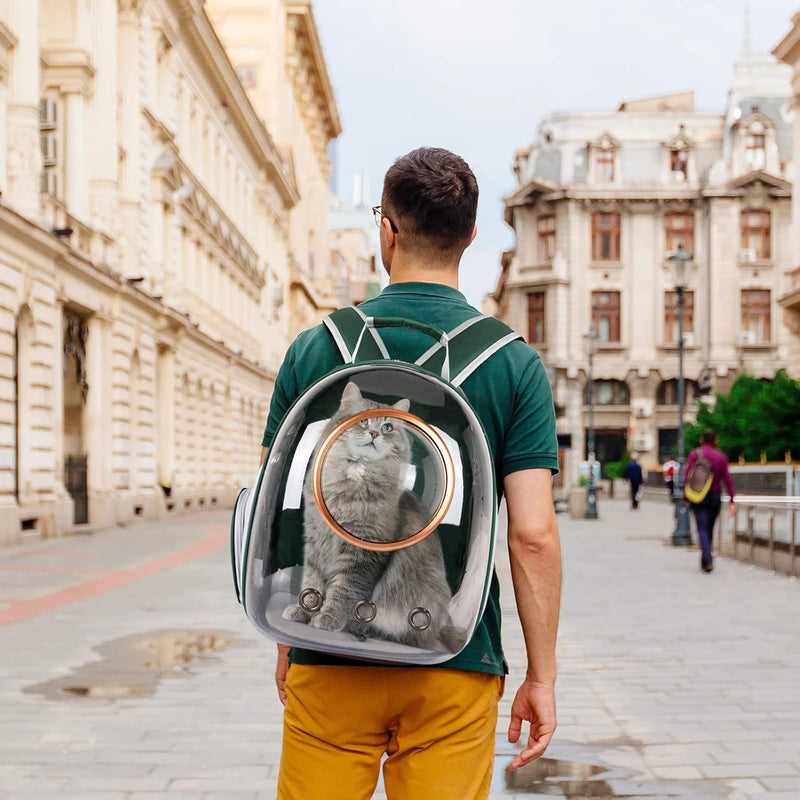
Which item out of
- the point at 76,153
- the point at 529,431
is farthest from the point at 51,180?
the point at 529,431

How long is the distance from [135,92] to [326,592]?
1114 inches

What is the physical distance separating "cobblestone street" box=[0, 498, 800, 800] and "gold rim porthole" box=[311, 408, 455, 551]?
302 cm

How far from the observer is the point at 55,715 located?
6277mm

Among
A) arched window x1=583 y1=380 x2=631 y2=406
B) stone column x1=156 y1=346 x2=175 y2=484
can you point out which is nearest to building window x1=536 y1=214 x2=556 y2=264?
arched window x1=583 y1=380 x2=631 y2=406

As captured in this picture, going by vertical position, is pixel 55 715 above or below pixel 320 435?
below

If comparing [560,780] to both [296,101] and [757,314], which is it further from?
[296,101]

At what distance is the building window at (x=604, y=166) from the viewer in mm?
59719

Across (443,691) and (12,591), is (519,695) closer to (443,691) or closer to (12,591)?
(443,691)


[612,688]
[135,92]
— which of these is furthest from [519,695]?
[135,92]

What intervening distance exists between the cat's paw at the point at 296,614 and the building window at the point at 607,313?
58.0m

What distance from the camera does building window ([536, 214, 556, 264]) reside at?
59.7 m

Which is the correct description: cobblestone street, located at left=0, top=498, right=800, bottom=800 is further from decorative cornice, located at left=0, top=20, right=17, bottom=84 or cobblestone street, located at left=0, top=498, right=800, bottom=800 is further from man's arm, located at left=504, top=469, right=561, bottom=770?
decorative cornice, located at left=0, top=20, right=17, bottom=84

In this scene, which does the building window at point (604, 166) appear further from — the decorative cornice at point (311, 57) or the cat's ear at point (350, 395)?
the cat's ear at point (350, 395)

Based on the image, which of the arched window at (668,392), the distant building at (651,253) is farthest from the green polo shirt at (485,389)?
the arched window at (668,392)
